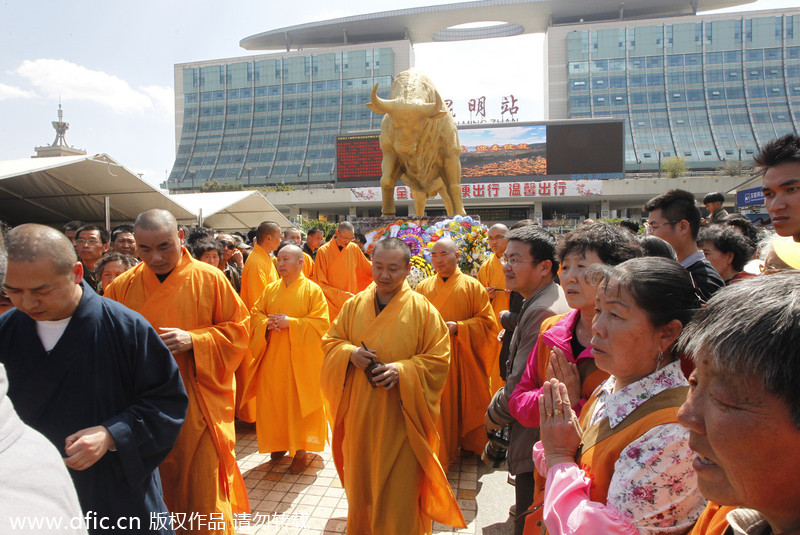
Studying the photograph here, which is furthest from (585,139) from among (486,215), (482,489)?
(482,489)

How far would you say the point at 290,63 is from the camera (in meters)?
59.5

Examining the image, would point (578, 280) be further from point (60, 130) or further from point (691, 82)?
point (691, 82)

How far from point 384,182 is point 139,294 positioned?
16.3 ft

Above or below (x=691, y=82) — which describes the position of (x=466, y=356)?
below

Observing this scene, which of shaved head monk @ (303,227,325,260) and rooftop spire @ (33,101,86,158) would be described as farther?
rooftop spire @ (33,101,86,158)

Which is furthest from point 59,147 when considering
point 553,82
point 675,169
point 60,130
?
point 553,82

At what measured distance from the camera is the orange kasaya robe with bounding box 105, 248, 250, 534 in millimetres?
2506

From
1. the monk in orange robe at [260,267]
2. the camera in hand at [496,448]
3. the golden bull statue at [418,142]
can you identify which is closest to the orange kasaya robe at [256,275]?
the monk in orange robe at [260,267]

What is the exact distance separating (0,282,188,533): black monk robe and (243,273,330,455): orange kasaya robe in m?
1.97

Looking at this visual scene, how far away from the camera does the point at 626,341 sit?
1.34 metres

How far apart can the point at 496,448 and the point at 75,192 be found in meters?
8.42

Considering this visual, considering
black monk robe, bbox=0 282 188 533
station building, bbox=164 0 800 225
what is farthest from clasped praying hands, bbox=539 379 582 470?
station building, bbox=164 0 800 225

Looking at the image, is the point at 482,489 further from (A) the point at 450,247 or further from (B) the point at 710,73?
(B) the point at 710,73

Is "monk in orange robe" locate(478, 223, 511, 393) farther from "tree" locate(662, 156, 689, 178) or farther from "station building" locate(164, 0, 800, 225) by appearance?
"tree" locate(662, 156, 689, 178)
